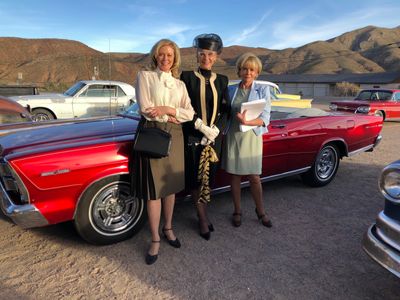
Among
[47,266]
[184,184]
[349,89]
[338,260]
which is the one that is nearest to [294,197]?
[338,260]

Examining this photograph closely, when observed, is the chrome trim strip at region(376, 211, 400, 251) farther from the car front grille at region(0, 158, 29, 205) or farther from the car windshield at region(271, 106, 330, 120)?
the car front grille at region(0, 158, 29, 205)

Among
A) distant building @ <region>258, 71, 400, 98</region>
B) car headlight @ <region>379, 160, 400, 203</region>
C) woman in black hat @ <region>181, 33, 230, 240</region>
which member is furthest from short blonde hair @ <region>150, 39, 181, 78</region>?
distant building @ <region>258, 71, 400, 98</region>

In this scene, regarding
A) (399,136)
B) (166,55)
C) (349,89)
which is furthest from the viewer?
(349,89)

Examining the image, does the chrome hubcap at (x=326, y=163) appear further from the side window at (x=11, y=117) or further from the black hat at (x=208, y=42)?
the side window at (x=11, y=117)

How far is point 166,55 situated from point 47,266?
80.9 inches

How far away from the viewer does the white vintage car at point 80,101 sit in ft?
33.5

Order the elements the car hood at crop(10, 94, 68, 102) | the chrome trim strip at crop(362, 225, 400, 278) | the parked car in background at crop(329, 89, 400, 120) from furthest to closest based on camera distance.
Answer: the parked car in background at crop(329, 89, 400, 120)
the car hood at crop(10, 94, 68, 102)
the chrome trim strip at crop(362, 225, 400, 278)

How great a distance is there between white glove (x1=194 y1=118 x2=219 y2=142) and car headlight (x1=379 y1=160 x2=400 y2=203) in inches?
53.5

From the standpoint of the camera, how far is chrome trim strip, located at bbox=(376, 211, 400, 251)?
7.27ft

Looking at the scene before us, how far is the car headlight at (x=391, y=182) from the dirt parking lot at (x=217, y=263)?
0.83m

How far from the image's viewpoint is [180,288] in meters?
2.61

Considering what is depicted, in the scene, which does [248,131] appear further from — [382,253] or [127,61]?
[127,61]

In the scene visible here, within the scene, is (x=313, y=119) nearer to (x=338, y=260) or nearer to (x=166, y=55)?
(x=338, y=260)

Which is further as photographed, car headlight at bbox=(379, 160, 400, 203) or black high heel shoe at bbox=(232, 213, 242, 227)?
black high heel shoe at bbox=(232, 213, 242, 227)
